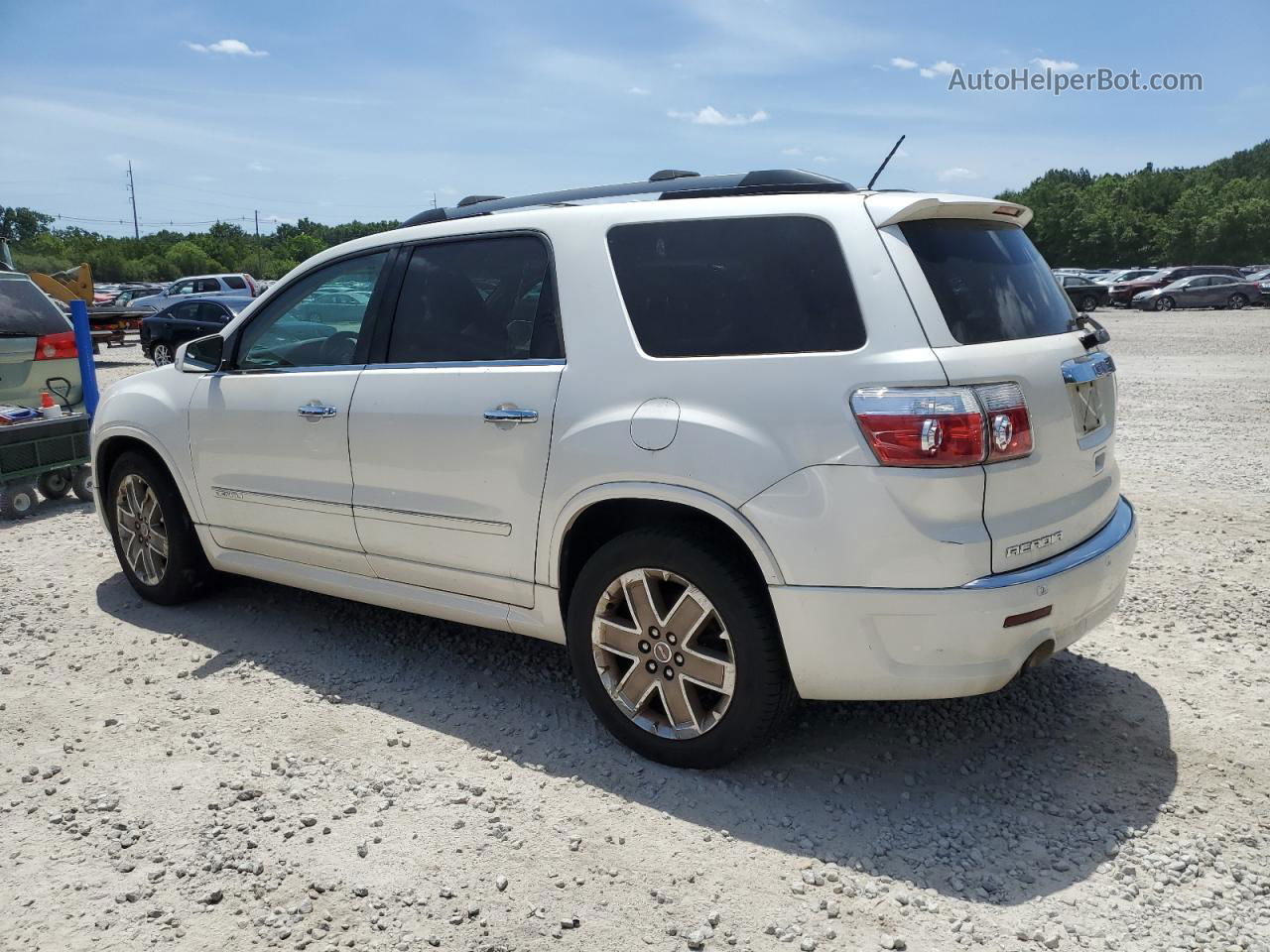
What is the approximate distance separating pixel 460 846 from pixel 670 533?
3.86 ft

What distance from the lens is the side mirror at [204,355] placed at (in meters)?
4.75

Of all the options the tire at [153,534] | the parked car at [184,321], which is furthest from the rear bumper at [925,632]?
the parked car at [184,321]

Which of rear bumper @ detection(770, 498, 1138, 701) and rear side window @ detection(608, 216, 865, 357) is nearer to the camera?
rear bumper @ detection(770, 498, 1138, 701)

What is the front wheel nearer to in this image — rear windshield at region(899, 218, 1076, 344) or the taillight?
rear windshield at region(899, 218, 1076, 344)

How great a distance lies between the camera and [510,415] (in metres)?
3.56

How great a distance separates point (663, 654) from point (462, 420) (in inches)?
45.5

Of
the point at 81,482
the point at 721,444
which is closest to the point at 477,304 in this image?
the point at 721,444

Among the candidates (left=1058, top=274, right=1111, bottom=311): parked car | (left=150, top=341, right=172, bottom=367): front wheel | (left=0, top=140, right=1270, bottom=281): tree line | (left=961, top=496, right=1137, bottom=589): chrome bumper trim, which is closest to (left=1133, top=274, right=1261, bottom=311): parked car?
(left=1058, top=274, right=1111, bottom=311): parked car

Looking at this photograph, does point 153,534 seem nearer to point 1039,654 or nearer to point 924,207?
point 924,207

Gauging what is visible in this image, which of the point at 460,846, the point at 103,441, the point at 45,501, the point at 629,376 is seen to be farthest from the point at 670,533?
the point at 45,501

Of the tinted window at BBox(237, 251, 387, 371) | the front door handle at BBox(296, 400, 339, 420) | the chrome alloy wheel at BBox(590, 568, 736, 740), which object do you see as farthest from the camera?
the tinted window at BBox(237, 251, 387, 371)

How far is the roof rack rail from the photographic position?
3.39 meters

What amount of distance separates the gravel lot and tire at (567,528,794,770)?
173 millimetres

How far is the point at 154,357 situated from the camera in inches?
891
